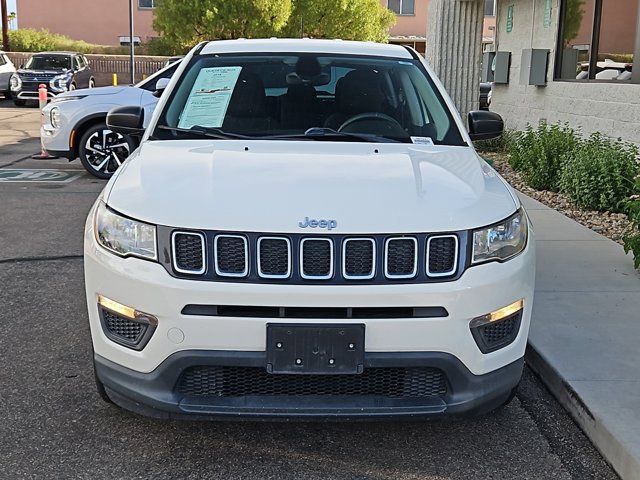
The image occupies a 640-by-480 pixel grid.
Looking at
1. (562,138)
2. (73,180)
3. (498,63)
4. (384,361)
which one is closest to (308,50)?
(384,361)

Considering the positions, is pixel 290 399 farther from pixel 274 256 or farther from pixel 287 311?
pixel 274 256

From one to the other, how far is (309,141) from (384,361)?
4.95 ft

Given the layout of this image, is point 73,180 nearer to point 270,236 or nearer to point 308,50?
point 308,50

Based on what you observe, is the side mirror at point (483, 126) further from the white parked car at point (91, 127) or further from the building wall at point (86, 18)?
the building wall at point (86, 18)

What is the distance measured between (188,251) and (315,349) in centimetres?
61

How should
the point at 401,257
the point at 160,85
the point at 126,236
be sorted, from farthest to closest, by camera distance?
the point at 160,85 < the point at 126,236 < the point at 401,257

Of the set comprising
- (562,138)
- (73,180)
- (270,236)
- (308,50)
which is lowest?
(73,180)

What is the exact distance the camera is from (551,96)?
11211 mm

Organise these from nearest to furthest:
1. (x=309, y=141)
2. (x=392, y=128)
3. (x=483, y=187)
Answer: (x=483, y=187), (x=309, y=141), (x=392, y=128)

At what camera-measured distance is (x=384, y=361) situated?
3.00 m

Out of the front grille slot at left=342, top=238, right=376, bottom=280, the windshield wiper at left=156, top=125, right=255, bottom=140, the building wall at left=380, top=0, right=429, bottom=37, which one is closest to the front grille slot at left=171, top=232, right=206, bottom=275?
the front grille slot at left=342, top=238, right=376, bottom=280

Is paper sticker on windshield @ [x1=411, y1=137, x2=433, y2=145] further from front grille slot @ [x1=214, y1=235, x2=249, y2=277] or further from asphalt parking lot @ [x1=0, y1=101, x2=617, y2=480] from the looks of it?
front grille slot @ [x1=214, y1=235, x2=249, y2=277]

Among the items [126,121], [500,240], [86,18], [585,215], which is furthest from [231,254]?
[86,18]

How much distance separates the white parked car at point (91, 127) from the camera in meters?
10.2
